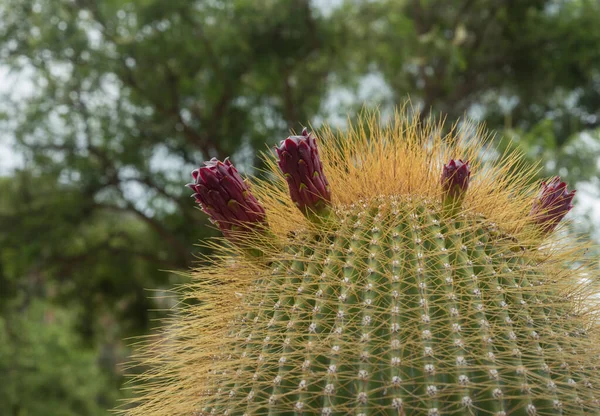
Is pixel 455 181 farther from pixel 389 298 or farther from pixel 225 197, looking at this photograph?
pixel 225 197

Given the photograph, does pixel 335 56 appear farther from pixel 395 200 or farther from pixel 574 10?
pixel 395 200

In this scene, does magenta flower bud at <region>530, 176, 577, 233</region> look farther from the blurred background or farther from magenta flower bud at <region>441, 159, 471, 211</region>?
the blurred background

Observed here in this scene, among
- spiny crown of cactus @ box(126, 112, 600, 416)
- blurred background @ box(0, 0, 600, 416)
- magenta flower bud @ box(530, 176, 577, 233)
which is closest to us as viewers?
spiny crown of cactus @ box(126, 112, 600, 416)

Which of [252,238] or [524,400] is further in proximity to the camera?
[252,238]

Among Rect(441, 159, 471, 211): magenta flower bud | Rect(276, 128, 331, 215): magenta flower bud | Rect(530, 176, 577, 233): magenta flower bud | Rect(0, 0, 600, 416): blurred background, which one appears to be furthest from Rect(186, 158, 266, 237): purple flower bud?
Rect(0, 0, 600, 416): blurred background

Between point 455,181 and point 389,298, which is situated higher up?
point 455,181

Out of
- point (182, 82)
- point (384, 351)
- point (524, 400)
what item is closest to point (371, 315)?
point (384, 351)

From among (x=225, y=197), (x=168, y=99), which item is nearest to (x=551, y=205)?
(x=225, y=197)
